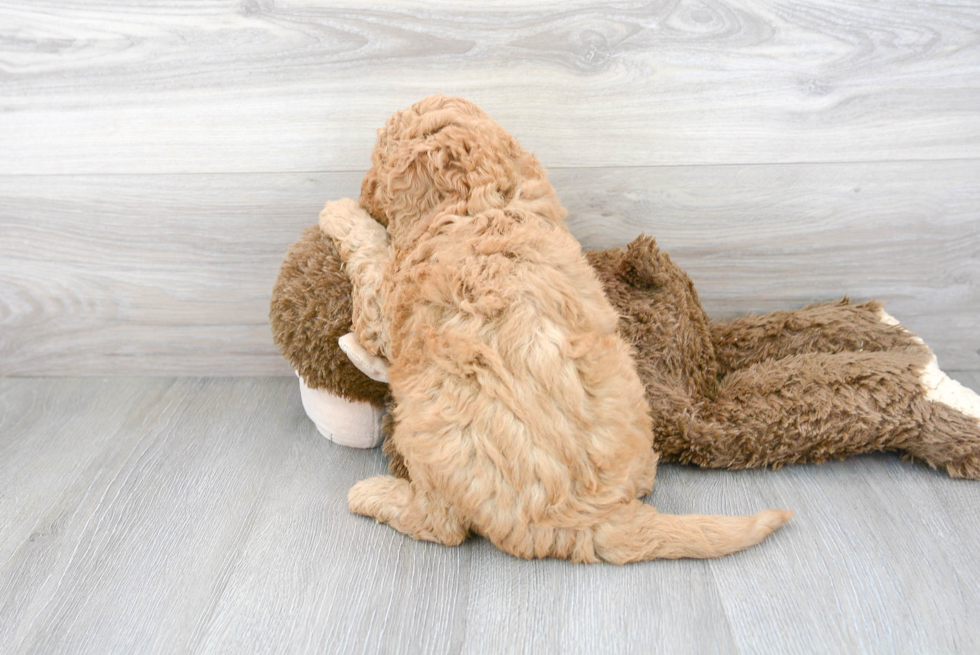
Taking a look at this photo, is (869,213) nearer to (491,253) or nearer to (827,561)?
(827,561)

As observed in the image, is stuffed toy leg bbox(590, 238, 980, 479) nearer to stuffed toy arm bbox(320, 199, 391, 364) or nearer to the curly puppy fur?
the curly puppy fur

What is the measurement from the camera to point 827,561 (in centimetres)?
87

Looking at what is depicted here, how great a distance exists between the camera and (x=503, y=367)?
30.6 inches

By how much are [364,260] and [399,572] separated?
436 mm

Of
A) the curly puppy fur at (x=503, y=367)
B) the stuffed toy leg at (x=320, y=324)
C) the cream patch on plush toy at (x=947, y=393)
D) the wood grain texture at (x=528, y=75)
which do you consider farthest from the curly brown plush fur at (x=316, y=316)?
the cream patch on plush toy at (x=947, y=393)

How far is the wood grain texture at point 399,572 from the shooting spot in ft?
2.58

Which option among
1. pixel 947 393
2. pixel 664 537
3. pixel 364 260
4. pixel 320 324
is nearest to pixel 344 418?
pixel 320 324

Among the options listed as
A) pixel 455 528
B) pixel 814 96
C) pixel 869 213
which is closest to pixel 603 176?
pixel 814 96

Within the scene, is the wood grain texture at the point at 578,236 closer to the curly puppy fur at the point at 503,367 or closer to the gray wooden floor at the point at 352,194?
the gray wooden floor at the point at 352,194

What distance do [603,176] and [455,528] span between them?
66 cm

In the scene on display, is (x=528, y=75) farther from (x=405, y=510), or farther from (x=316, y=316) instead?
(x=405, y=510)

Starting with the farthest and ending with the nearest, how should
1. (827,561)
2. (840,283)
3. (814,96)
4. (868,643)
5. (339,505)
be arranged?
(840,283) → (814,96) → (339,505) → (827,561) → (868,643)

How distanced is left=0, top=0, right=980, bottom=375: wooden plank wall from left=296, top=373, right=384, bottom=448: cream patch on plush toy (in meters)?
0.30

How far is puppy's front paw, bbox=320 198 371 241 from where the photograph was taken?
39.5 inches
